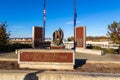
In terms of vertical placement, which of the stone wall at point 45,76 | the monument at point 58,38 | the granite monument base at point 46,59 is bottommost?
the stone wall at point 45,76

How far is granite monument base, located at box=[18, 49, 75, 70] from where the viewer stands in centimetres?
1291

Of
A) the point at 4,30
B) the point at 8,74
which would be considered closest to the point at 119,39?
the point at 4,30

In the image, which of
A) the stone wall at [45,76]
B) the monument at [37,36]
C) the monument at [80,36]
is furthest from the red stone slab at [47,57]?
the monument at [37,36]

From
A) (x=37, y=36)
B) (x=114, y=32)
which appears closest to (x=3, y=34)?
(x=37, y=36)

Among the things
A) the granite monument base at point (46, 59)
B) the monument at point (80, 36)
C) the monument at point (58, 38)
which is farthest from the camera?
the monument at point (80, 36)

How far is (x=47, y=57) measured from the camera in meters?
13.0

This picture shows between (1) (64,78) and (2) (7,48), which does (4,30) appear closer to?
(2) (7,48)

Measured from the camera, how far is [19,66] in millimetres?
13148

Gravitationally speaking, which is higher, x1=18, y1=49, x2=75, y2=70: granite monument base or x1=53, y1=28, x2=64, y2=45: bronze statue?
x1=53, y1=28, x2=64, y2=45: bronze statue

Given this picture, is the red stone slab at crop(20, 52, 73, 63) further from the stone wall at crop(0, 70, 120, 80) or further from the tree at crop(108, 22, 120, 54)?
the tree at crop(108, 22, 120, 54)

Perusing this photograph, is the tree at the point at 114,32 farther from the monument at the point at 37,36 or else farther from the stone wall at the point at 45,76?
the stone wall at the point at 45,76

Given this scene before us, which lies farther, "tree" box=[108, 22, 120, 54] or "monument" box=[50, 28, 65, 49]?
"tree" box=[108, 22, 120, 54]

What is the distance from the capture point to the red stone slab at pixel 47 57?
510 inches

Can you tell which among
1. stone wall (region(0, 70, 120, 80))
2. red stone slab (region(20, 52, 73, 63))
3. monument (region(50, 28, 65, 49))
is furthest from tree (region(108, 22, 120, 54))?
stone wall (region(0, 70, 120, 80))
